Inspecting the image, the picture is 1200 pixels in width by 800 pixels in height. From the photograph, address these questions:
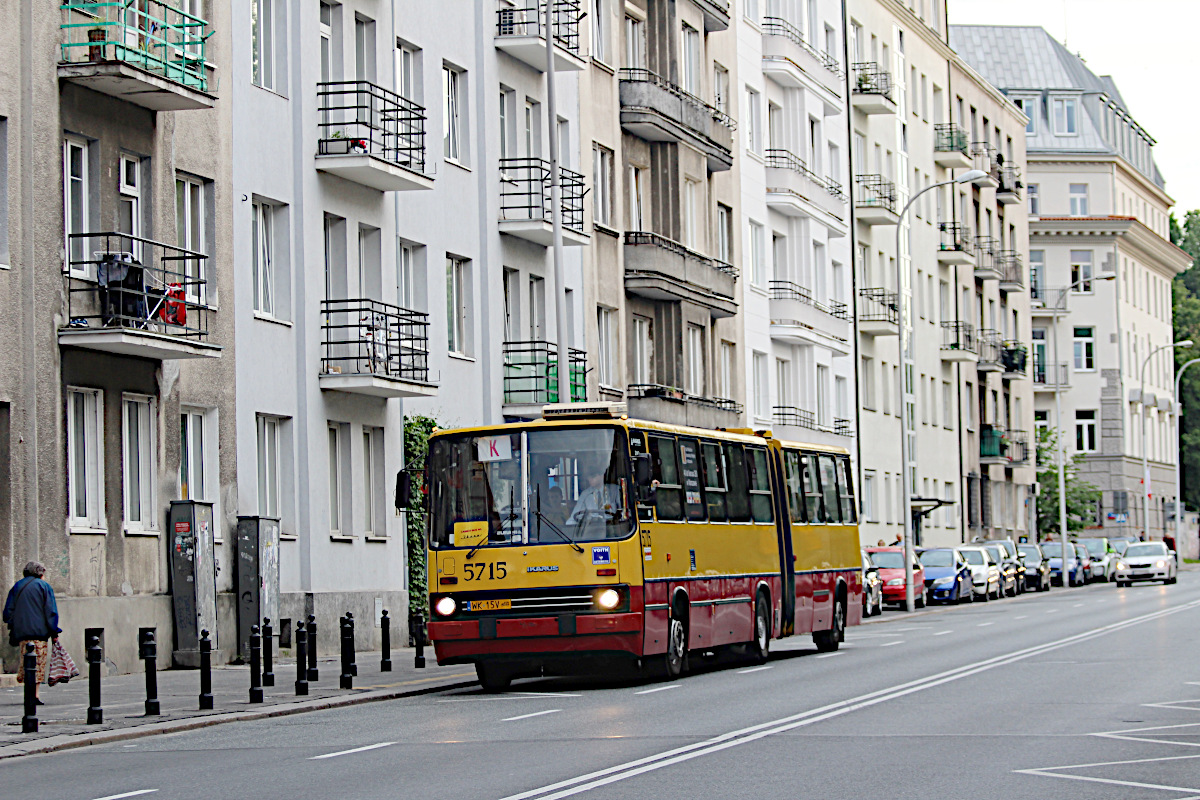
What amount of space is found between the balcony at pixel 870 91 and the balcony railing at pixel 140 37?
4182cm

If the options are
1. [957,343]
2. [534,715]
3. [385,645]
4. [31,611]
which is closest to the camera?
[534,715]

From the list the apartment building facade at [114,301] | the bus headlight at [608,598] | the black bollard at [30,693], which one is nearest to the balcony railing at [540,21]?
the apartment building facade at [114,301]

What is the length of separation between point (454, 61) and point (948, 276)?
45424 mm

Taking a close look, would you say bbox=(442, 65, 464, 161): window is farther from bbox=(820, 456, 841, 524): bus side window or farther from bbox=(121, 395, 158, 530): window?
bbox=(121, 395, 158, 530): window

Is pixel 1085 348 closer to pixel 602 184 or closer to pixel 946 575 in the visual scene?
pixel 946 575

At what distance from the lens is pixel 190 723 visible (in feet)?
62.0

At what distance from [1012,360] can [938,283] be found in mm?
9540

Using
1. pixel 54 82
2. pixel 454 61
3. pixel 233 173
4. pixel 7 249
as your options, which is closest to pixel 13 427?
pixel 7 249

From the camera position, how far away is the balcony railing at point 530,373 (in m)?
39.7

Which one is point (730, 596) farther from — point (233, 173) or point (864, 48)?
point (864, 48)

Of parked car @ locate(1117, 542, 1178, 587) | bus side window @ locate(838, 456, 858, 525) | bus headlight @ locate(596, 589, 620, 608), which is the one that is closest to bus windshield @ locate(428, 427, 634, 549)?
bus headlight @ locate(596, 589, 620, 608)

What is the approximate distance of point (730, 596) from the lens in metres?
27.1

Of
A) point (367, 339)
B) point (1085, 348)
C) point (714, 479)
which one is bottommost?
point (714, 479)

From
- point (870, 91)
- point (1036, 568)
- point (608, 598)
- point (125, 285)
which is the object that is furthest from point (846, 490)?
point (870, 91)
